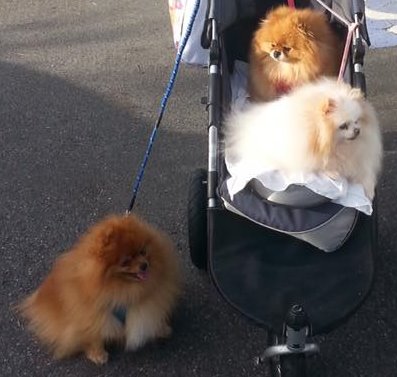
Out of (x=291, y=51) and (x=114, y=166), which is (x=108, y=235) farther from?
(x=114, y=166)

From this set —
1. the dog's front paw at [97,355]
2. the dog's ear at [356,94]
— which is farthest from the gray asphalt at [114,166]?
the dog's ear at [356,94]

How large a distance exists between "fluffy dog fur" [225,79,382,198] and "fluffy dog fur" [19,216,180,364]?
510mm

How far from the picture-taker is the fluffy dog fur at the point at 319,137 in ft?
6.99

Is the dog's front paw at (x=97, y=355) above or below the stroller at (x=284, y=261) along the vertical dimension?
below

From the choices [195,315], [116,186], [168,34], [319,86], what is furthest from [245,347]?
[168,34]

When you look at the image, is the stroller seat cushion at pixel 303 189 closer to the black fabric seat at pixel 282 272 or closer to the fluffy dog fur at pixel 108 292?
the black fabric seat at pixel 282 272

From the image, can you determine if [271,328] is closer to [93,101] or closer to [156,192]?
[156,192]

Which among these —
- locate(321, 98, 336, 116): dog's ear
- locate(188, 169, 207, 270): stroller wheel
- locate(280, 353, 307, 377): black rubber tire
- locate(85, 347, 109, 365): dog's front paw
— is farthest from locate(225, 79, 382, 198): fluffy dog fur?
locate(85, 347, 109, 365): dog's front paw

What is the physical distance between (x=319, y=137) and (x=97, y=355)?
1.25m

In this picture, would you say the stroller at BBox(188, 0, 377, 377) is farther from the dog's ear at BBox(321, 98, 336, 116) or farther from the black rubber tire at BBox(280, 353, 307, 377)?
the dog's ear at BBox(321, 98, 336, 116)

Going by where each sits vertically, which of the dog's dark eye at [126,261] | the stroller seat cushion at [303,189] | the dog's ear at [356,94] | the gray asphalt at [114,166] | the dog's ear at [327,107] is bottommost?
the gray asphalt at [114,166]

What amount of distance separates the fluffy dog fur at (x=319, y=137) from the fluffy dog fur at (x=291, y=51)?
0.39 metres

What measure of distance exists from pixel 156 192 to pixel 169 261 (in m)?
1.10

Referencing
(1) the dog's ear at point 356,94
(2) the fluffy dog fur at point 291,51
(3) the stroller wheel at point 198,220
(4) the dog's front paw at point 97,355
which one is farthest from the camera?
(2) the fluffy dog fur at point 291,51
